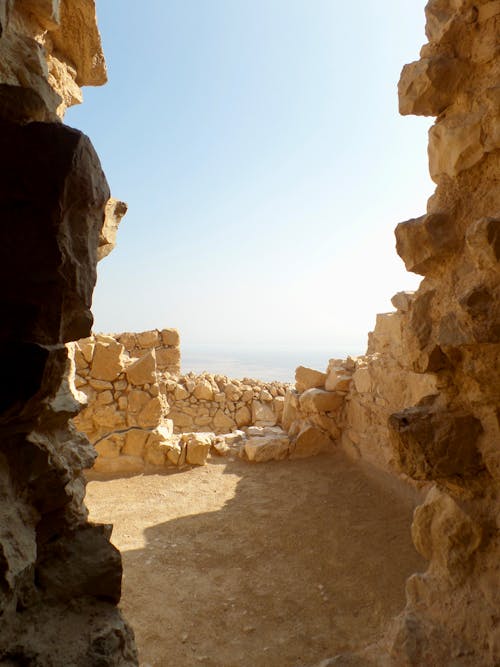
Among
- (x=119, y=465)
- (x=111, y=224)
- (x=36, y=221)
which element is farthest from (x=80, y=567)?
(x=119, y=465)

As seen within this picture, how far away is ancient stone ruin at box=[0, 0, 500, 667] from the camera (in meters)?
1.27

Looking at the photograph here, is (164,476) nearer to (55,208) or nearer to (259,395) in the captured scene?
(259,395)

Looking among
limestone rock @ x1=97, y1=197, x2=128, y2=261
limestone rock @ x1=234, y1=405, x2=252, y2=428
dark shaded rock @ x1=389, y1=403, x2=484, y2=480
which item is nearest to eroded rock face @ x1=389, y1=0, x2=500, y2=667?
dark shaded rock @ x1=389, y1=403, x2=484, y2=480

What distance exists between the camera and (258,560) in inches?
162

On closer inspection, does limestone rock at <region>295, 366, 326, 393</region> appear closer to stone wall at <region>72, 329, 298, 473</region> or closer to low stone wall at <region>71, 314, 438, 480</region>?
low stone wall at <region>71, 314, 438, 480</region>

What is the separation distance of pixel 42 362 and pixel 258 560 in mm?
3620

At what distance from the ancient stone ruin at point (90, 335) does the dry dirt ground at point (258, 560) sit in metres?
1.00

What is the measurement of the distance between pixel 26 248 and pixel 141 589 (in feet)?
11.0

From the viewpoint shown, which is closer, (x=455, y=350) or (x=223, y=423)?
(x=455, y=350)

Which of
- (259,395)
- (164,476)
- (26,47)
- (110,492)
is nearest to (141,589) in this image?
(110,492)

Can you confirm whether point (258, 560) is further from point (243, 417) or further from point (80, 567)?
point (243, 417)

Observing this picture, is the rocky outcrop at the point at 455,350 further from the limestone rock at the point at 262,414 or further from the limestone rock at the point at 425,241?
the limestone rock at the point at 262,414

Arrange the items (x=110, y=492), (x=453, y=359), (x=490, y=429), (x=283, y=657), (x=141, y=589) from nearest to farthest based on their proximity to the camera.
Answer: (x=490, y=429), (x=453, y=359), (x=283, y=657), (x=141, y=589), (x=110, y=492)

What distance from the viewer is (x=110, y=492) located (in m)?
5.85
